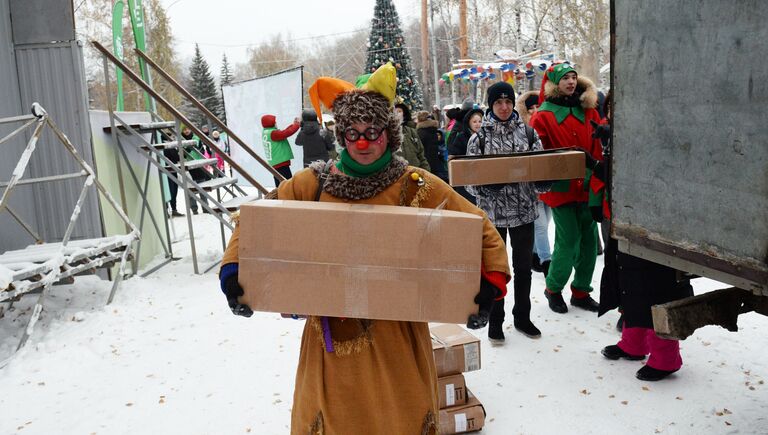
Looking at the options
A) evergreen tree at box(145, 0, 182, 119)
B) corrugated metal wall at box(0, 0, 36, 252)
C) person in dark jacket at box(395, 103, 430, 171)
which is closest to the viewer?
corrugated metal wall at box(0, 0, 36, 252)

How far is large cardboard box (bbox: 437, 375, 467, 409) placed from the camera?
11.0 ft

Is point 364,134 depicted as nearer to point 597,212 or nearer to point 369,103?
point 369,103

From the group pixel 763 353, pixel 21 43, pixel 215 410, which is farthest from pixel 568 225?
pixel 21 43

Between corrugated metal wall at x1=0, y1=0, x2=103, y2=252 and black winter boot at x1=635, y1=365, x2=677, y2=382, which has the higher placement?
Answer: corrugated metal wall at x1=0, y1=0, x2=103, y2=252

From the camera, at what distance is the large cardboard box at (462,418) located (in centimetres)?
330

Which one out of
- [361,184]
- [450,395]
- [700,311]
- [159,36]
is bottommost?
[450,395]

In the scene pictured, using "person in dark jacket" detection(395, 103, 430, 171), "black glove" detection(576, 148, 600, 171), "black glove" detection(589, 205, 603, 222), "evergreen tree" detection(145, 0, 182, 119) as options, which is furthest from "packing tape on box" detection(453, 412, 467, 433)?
"evergreen tree" detection(145, 0, 182, 119)

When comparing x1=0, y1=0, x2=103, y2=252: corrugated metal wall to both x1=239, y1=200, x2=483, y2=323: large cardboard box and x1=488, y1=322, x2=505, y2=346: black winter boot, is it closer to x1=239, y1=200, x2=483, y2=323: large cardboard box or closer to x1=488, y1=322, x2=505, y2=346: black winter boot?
x1=488, y1=322, x2=505, y2=346: black winter boot

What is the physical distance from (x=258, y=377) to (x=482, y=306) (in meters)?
2.57

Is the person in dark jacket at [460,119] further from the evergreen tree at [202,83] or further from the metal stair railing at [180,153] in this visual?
the evergreen tree at [202,83]

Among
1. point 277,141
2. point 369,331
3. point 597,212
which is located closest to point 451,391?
point 369,331

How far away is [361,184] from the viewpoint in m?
2.36

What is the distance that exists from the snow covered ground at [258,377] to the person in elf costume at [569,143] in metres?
0.51

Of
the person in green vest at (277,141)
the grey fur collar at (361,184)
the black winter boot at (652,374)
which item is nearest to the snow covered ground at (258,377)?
the black winter boot at (652,374)
